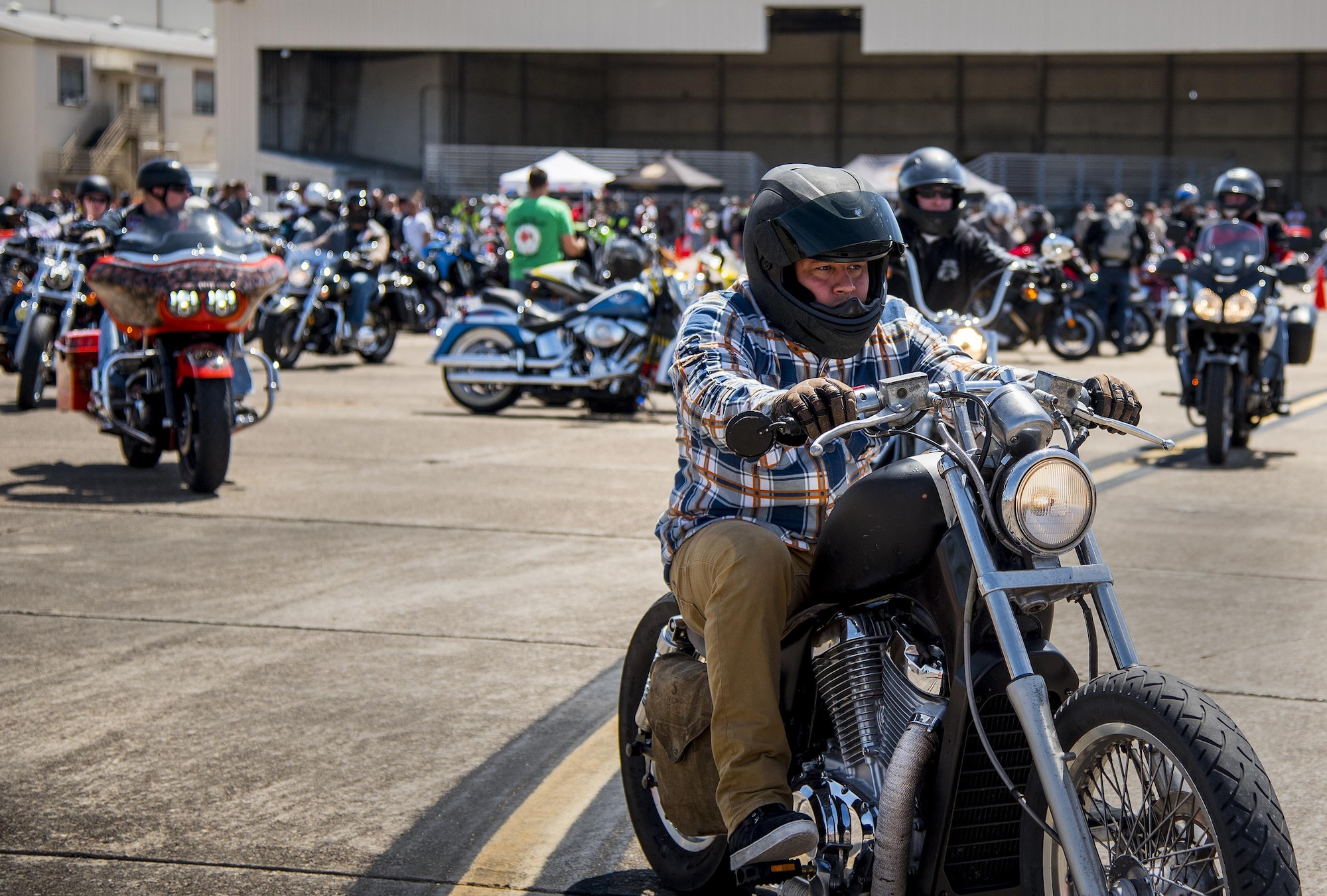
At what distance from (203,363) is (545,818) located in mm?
5679

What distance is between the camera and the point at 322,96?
52781 mm

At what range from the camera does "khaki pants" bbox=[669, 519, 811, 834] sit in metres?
3.24

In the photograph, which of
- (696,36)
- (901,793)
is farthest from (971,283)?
(696,36)

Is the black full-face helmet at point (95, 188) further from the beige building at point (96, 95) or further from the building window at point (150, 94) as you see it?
the building window at point (150, 94)

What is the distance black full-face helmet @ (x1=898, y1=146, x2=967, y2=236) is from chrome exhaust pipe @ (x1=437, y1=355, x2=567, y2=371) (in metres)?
5.51

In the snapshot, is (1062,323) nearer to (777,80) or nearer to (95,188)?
(95,188)

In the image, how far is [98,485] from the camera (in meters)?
9.62

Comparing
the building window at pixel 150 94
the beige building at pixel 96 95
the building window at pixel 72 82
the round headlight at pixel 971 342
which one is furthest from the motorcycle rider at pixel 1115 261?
the building window at pixel 150 94

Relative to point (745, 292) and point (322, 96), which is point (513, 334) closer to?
point (745, 292)

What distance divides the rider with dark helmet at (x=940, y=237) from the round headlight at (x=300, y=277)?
10.2 meters

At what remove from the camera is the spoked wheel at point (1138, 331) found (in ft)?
71.4

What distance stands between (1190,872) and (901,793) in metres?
0.55

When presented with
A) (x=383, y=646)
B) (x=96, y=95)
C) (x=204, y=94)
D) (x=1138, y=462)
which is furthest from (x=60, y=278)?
(x=204, y=94)

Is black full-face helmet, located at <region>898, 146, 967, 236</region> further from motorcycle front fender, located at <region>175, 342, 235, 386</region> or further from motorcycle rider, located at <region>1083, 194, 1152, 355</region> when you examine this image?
motorcycle rider, located at <region>1083, 194, 1152, 355</region>
